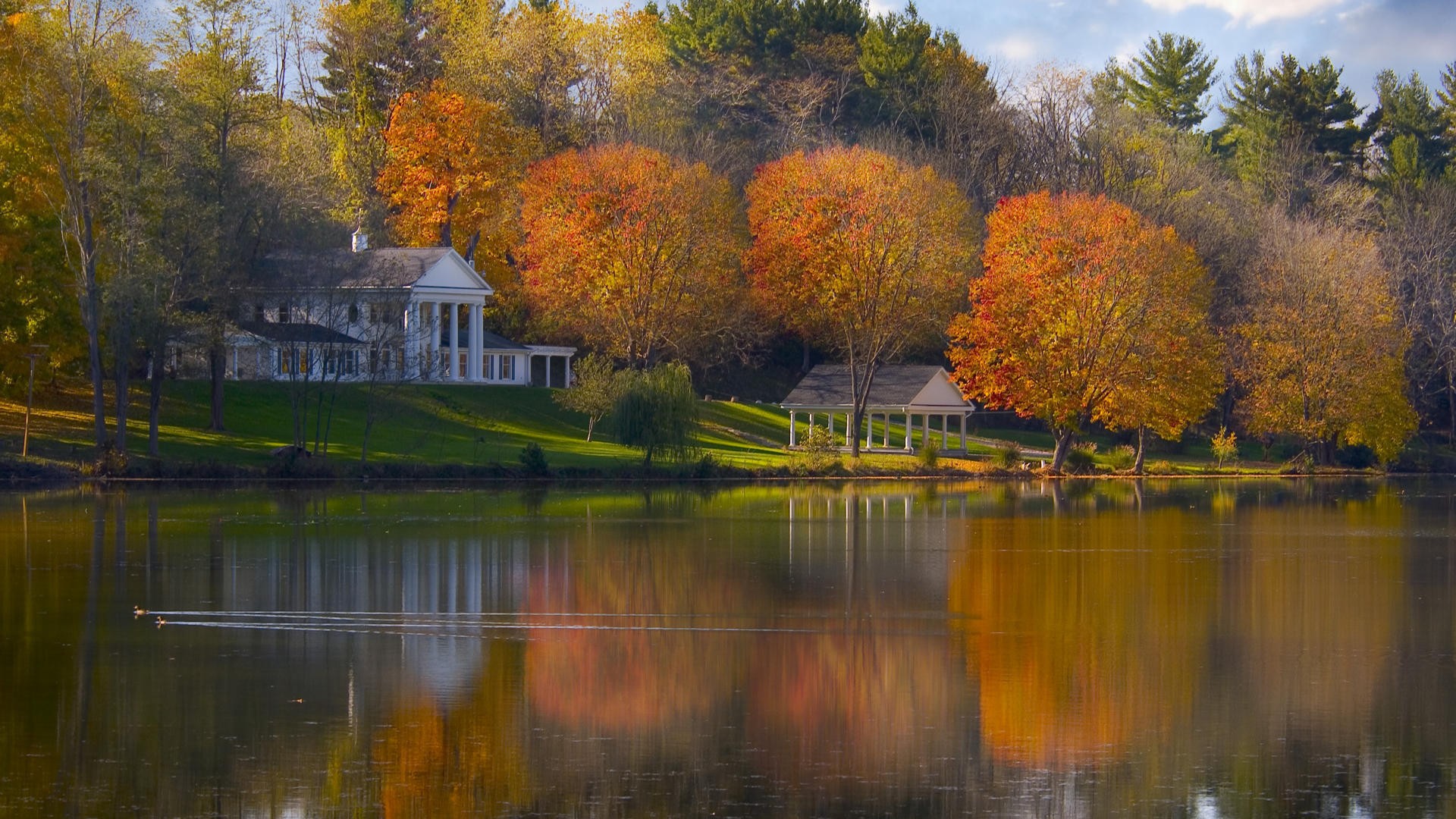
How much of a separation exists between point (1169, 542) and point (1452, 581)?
7.95m

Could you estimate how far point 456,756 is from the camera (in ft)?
51.2

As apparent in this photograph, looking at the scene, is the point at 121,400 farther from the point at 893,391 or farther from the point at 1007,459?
the point at 1007,459

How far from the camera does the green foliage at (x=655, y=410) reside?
59.2 m

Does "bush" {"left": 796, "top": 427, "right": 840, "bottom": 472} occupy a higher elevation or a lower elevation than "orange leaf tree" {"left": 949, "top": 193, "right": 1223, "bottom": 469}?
lower

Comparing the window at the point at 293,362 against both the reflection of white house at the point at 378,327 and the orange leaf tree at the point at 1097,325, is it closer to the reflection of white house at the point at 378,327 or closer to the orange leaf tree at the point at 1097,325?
the reflection of white house at the point at 378,327

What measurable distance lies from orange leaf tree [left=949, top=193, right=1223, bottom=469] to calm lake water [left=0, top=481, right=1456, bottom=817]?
31.4 metres

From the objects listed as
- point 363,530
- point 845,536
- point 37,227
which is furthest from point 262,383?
point 845,536

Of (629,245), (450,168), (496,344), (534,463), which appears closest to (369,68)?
(450,168)

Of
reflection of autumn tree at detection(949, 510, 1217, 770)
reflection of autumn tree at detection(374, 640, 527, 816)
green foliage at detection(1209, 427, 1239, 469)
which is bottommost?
reflection of autumn tree at detection(374, 640, 527, 816)

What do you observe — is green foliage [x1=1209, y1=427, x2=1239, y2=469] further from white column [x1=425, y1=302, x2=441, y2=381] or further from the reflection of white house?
white column [x1=425, y1=302, x2=441, y2=381]

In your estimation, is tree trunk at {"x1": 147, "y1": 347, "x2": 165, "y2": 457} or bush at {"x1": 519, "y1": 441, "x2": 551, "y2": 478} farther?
bush at {"x1": 519, "y1": 441, "x2": 551, "y2": 478}

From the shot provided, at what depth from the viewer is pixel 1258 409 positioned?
76.8 metres

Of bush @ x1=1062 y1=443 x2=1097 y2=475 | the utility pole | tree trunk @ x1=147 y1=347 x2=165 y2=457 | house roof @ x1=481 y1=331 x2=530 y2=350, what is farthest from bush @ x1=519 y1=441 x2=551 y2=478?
house roof @ x1=481 y1=331 x2=530 y2=350

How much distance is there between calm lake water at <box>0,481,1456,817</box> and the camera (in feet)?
48.0
